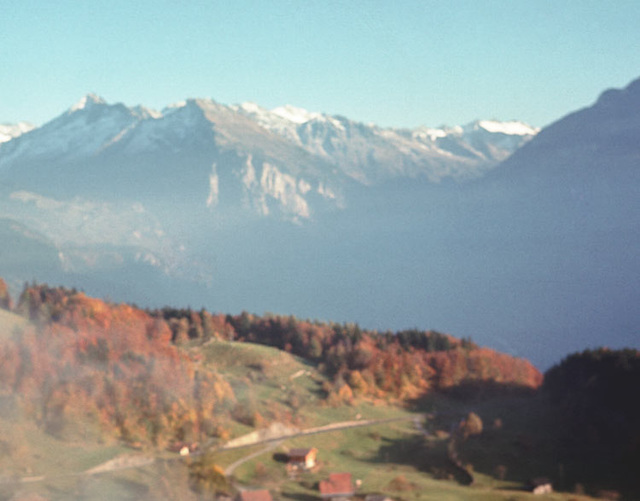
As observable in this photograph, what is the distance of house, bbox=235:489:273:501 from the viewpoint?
100562mm

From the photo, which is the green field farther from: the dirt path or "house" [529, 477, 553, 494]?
"house" [529, 477, 553, 494]

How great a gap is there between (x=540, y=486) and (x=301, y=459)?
37066mm

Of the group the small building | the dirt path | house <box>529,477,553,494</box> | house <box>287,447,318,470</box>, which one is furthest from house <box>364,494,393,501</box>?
the small building

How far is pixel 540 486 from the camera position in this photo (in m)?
115

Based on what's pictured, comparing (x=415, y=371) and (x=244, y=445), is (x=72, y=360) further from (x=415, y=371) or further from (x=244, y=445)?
(x=415, y=371)

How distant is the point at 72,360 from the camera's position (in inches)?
5974

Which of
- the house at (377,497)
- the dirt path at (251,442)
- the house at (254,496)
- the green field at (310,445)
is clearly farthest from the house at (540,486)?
the dirt path at (251,442)

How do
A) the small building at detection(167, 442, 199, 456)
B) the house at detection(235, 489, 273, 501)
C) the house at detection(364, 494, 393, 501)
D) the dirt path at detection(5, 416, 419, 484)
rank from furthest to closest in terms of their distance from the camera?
the small building at detection(167, 442, 199, 456), the dirt path at detection(5, 416, 419, 484), the house at detection(364, 494, 393, 501), the house at detection(235, 489, 273, 501)

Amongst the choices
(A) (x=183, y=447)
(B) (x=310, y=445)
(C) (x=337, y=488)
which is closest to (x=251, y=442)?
(B) (x=310, y=445)

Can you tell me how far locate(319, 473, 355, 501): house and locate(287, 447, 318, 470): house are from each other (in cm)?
1032

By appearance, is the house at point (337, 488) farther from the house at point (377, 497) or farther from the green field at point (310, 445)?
the house at point (377, 497)

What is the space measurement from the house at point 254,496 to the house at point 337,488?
30.3 feet

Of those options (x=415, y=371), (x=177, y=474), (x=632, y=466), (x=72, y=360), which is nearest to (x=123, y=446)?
(x=177, y=474)

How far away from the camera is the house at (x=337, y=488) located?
4231 inches
